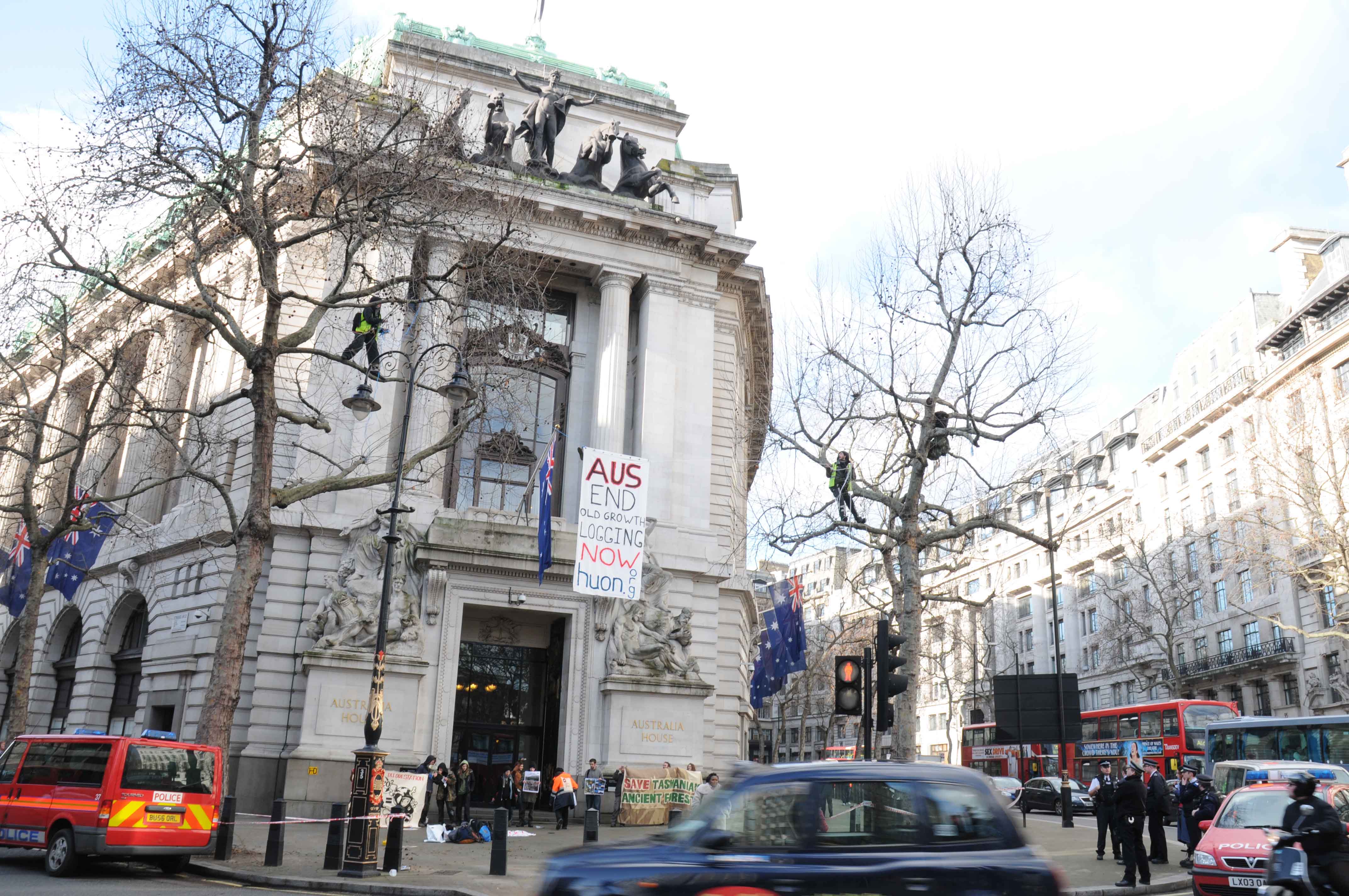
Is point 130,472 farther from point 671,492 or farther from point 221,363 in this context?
point 671,492

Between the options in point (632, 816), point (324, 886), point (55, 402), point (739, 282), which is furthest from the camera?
point (55, 402)

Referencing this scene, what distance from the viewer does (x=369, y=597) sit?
911 inches

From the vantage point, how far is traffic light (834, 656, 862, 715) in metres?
12.8

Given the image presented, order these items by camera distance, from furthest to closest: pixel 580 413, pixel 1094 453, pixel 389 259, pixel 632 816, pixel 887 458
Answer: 1. pixel 1094 453
2. pixel 580 413
3. pixel 887 458
4. pixel 389 259
5. pixel 632 816

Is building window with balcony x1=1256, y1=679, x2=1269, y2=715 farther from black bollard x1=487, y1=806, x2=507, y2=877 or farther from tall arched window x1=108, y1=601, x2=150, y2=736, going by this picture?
tall arched window x1=108, y1=601, x2=150, y2=736

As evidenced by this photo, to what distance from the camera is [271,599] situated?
23703 millimetres

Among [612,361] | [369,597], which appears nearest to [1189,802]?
[612,361]

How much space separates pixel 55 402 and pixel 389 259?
20828mm

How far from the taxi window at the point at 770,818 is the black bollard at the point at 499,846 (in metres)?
7.93

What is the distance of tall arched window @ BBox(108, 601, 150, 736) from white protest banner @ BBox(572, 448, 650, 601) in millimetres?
15209

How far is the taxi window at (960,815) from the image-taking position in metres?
6.66

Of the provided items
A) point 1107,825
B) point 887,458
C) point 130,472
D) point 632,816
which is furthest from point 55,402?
point 1107,825

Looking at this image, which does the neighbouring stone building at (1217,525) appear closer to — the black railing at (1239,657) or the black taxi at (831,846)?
the black railing at (1239,657)

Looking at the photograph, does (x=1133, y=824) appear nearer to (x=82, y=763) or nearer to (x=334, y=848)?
(x=334, y=848)
